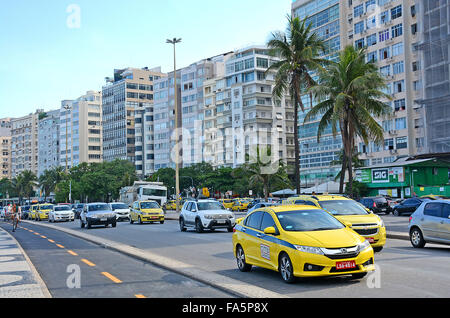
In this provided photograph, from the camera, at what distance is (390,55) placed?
73.7 meters

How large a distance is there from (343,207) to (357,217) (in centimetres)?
92

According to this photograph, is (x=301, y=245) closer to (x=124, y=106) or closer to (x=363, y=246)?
(x=363, y=246)

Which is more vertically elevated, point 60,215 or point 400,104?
point 400,104

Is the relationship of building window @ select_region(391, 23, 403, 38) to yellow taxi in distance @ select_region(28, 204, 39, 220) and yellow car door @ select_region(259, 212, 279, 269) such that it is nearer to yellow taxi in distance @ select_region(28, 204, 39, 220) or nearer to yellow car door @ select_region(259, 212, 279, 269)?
yellow taxi in distance @ select_region(28, 204, 39, 220)

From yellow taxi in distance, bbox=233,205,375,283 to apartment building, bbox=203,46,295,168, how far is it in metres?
83.5

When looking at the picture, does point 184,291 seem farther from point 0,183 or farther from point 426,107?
point 0,183

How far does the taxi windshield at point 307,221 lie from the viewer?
10.8 metres

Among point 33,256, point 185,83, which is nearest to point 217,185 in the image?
point 185,83

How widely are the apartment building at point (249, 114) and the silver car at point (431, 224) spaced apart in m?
77.8

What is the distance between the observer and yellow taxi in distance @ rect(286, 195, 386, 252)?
15.4 m

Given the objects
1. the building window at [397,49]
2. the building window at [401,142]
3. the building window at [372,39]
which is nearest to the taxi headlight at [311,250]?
the building window at [401,142]

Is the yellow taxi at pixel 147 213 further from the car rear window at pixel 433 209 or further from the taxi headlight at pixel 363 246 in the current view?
the taxi headlight at pixel 363 246

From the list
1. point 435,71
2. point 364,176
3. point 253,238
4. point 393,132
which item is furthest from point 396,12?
point 253,238
